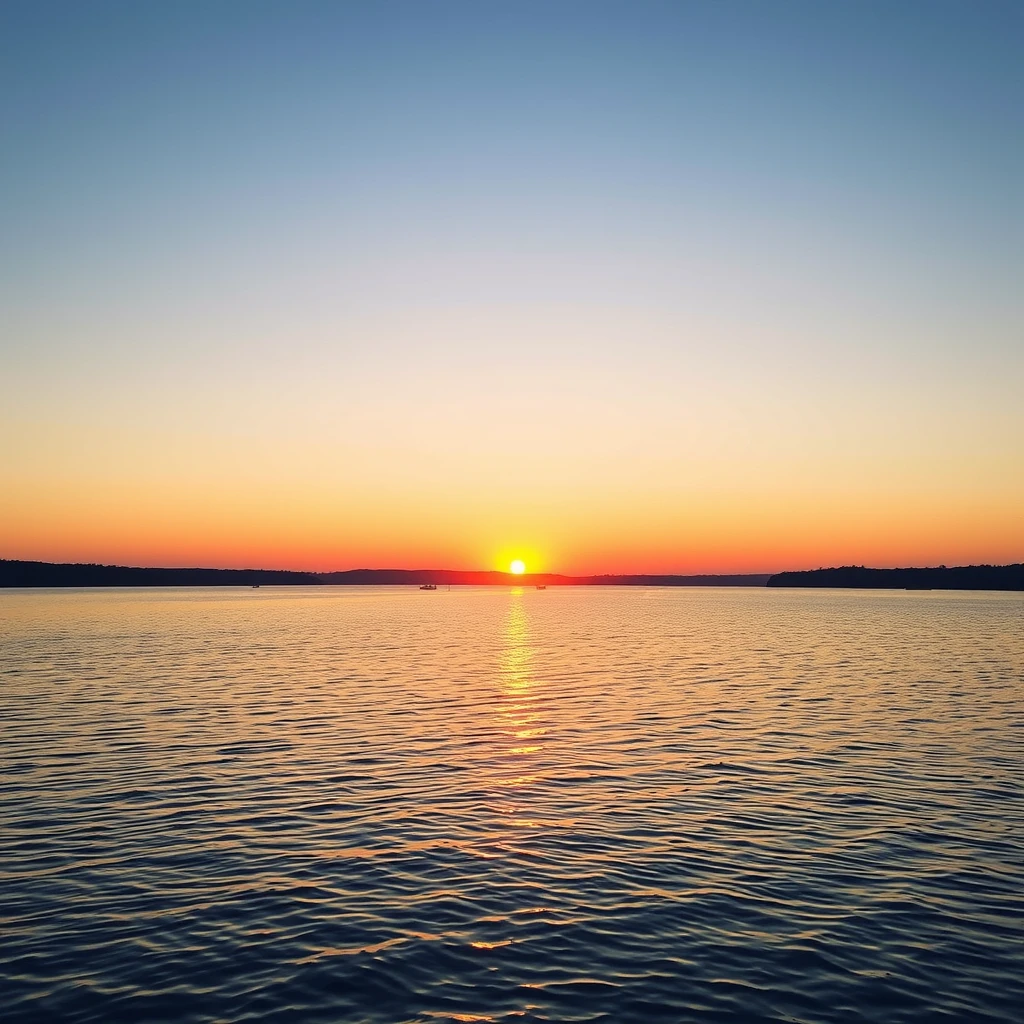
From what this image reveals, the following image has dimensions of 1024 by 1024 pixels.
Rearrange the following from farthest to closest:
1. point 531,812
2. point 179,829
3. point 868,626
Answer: point 868,626 < point 531,812 < point 179,829

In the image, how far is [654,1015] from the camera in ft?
44.4

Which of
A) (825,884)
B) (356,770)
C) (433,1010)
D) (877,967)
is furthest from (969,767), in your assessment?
(433,1010)

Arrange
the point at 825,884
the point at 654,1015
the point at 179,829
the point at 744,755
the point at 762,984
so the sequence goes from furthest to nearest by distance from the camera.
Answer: the point at 744,755 < the point at 179,829 < the point at 825,884 < the point at 762,984 < the point at 654,1015

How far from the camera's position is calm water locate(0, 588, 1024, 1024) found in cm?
1444

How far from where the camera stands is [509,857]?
21.4 meters

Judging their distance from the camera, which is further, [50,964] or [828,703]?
[828,703]

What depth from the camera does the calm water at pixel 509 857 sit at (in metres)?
14.4

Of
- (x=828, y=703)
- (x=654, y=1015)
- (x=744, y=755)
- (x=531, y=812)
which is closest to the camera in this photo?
(x=654, y=1015)

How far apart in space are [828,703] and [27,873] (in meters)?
40.3

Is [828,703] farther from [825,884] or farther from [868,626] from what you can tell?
[868,626]

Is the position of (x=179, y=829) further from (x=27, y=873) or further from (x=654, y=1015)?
(x=654, y=1015)

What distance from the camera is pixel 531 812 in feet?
84.5

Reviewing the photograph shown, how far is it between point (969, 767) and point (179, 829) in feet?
87.5

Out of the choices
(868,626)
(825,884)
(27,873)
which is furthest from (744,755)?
(868,626)
